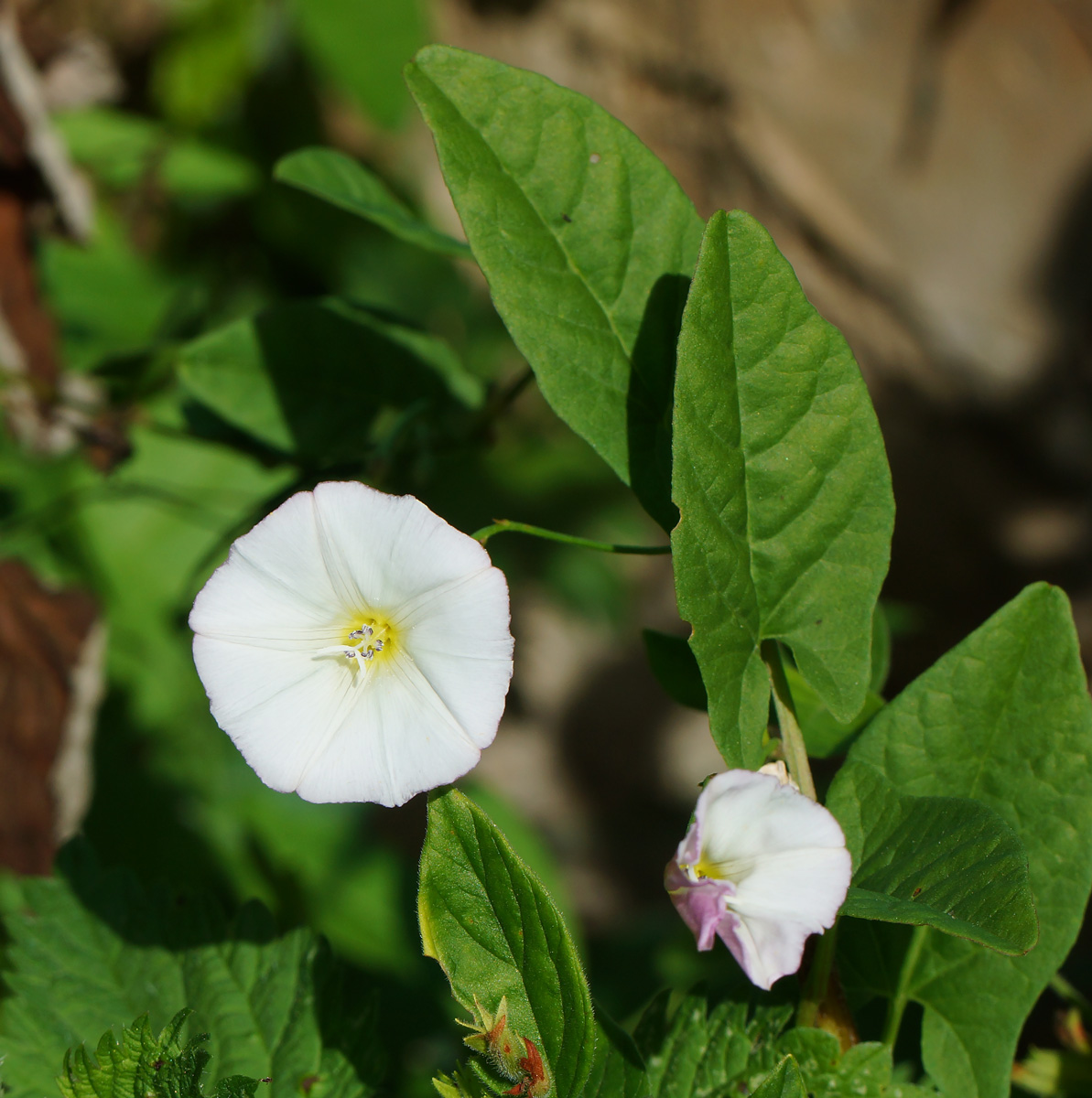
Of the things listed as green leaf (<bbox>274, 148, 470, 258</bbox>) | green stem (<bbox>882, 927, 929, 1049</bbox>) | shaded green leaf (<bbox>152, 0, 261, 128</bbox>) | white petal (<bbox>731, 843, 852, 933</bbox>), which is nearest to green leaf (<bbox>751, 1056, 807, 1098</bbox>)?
white petal (<bbox>731, 843, 852, 933</bbox>)

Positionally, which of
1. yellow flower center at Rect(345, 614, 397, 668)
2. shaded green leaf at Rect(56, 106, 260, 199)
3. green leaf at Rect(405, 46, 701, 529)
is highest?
green leaf at Rect(405, 46, 701, 529)

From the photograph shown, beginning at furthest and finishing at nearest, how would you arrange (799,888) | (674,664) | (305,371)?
(305,371), (674,664), (799,888)

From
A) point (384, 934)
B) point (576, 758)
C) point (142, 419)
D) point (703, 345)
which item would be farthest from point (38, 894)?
point (576, 758)

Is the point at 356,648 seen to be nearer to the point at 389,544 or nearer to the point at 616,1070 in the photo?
the point at 389,544

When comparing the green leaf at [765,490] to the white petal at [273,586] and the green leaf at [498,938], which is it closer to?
the green leaf at [498,938]

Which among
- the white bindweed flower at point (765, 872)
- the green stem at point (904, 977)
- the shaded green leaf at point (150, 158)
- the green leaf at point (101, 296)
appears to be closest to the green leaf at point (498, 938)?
the white bindweed flower at point (765, 872)

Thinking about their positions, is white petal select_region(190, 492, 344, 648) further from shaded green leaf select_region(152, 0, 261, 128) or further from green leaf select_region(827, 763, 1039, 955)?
shaded green leaf select_region(152, 0, 261, 128)

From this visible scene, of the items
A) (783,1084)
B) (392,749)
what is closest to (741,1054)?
(783,1084)
